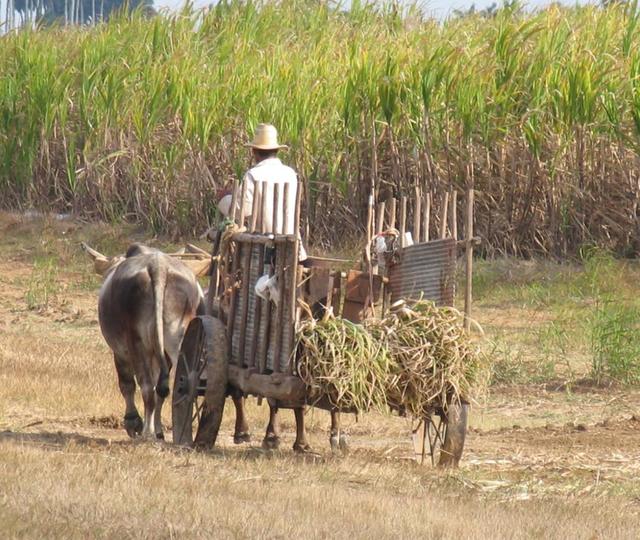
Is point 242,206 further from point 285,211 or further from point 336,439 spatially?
point 336,439

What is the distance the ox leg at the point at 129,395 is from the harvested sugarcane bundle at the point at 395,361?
7.30ft

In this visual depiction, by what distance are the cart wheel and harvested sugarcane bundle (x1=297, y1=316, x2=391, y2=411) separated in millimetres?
765

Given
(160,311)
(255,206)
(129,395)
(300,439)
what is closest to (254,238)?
(255,206)

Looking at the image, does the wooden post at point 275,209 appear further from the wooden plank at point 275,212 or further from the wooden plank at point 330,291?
the wooden plank at point 330,291

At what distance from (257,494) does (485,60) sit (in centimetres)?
1046

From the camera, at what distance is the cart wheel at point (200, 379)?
9234mm

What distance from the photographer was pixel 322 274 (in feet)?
30.2

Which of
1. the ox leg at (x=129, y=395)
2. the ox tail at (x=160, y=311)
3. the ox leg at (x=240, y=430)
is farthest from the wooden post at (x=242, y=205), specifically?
the ox leg at (x=129, y=395)

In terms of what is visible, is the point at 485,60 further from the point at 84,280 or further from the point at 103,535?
the point at 103,535

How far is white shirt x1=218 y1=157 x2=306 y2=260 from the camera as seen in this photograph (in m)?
9.47

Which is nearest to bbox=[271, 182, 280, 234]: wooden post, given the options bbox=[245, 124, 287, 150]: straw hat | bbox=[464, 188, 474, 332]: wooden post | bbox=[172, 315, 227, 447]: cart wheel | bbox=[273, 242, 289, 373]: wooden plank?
bbox=[273, 242, 289, 373]: wooden plank

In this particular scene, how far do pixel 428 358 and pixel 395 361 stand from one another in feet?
0.62

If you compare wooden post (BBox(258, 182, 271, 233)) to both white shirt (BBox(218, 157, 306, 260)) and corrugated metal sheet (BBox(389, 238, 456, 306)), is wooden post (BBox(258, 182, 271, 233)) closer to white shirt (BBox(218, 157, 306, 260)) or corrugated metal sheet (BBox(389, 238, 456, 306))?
white shirt (BBox(218, 157, 306, 260))

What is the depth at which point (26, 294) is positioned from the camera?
56.1ft
